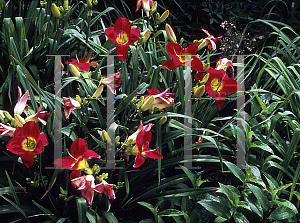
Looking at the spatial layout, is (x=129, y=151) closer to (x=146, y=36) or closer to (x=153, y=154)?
(x=153, y=154)

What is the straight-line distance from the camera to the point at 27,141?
0.83 meters

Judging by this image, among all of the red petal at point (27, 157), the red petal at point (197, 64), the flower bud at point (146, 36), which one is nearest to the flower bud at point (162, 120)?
the red petal at point (197, 64)

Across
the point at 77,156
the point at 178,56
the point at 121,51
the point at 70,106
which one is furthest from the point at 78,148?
the point at 178,56

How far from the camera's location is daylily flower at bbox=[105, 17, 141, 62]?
1031mm

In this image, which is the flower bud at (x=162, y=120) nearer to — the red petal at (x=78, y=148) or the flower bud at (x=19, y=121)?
the red petal at (x=78, y=148)

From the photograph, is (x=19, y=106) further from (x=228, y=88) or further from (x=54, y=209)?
(x=228, y=88)

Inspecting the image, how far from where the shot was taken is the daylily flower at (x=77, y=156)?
32.6 inches

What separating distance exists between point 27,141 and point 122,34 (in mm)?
517

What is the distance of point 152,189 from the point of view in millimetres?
1022

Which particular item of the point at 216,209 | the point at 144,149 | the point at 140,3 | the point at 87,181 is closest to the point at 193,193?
the point at 216,209

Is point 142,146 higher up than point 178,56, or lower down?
lower down

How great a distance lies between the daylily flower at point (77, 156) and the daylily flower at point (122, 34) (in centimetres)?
37

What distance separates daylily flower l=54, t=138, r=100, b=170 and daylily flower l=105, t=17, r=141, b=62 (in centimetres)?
37

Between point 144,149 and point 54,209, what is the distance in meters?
0.40
